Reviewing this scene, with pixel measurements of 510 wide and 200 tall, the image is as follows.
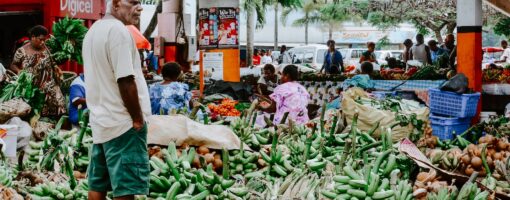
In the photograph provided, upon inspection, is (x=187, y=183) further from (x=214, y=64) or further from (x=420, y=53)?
(x=420, y=53)

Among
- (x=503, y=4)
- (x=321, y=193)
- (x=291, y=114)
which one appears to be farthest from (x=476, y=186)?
(x=503, y=4)

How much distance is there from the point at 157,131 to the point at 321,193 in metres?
1.50

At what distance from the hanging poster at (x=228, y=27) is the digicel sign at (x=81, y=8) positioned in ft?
9.10

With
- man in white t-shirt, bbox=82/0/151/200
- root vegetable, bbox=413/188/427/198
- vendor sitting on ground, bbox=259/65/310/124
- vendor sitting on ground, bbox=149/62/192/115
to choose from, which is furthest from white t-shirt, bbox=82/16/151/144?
vendor sitting on ground, bbox=259/65/310/124

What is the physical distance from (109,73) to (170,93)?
3794 mm

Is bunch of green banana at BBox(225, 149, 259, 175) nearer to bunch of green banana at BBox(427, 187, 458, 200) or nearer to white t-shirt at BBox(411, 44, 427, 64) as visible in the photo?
bunch of green banana at BBox(427, 187, 458, 200)

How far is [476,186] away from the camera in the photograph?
5156 mm

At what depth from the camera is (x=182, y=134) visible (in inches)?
238

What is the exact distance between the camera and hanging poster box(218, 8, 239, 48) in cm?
1355

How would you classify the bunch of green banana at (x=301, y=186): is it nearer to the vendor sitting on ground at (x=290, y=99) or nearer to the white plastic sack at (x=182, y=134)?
the white plastic sack at (x=182, y=134)

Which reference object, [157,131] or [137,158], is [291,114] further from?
[137,158]

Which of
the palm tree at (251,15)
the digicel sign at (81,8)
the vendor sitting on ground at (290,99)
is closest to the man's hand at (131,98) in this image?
the vendor sitting on ground at (290,99)

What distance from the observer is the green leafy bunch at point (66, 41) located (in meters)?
9.88

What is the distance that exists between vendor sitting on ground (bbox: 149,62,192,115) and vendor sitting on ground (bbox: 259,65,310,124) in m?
1.13
